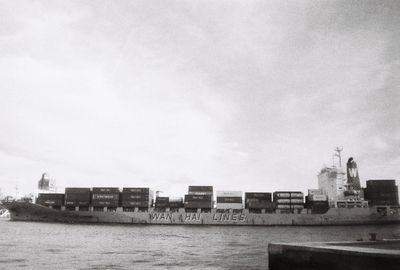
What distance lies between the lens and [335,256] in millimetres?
11047

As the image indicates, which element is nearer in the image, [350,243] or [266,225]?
[350,243]

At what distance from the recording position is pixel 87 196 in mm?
83062

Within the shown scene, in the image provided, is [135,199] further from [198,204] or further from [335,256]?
[335,256]

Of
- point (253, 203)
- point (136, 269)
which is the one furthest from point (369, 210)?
point (136, 269)

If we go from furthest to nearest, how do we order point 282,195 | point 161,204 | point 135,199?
point 161,204 < point 135,199 < point 282,195

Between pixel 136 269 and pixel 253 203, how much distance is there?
64.3 m

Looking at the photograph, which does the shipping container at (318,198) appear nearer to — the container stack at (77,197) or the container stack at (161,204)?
the container stack at (161,204)

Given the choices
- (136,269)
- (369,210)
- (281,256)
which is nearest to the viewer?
(281,256)

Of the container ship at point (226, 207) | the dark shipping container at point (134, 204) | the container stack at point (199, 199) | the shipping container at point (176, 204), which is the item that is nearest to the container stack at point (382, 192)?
the container ship at point (226, 207)

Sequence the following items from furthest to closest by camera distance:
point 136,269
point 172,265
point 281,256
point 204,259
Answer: point 204,259, point 172,265, point 136,269, point 281,256

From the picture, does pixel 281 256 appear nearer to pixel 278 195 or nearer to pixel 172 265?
pixel 172 265

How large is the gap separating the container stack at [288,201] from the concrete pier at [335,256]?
68080 mm

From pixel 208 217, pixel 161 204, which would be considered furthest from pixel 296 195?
pixel 161 204

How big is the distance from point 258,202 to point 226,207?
8.27 metres
